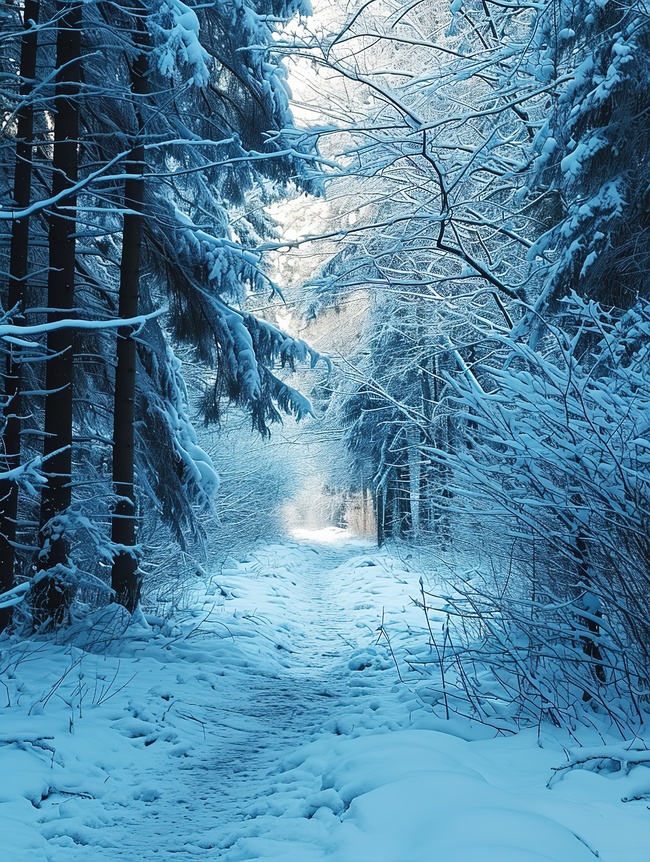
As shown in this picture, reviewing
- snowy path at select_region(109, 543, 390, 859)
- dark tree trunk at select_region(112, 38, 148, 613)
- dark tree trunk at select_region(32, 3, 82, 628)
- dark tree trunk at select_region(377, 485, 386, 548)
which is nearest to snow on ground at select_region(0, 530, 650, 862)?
snowy path at select_region(109, 543, 390, 859)

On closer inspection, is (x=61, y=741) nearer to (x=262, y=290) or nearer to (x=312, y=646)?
(x=312, y=646)

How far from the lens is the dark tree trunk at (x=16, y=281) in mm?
6840

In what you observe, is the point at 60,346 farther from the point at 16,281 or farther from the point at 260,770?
the point at 260,770

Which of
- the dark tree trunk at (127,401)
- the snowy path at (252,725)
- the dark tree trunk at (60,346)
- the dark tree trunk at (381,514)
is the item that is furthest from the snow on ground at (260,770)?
the dark tree trunk at (381,514)

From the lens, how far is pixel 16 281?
702 centimetres

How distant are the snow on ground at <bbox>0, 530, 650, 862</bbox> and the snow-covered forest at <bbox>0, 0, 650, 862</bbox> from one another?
0.08 ft

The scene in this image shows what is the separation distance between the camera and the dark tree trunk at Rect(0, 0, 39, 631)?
684 cm

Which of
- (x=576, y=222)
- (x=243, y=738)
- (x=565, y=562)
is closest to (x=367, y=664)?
(x=243, y=738)

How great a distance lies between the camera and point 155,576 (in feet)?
43.2

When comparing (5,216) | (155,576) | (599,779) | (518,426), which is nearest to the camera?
(599,779)

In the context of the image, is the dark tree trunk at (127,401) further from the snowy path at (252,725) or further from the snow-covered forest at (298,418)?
the snowy path at (252,725)

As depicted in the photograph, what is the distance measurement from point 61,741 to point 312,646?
4.97 m

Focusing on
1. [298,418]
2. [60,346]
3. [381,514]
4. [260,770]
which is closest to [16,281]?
[60,346]

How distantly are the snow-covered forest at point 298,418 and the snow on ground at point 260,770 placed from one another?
25 millimetres
